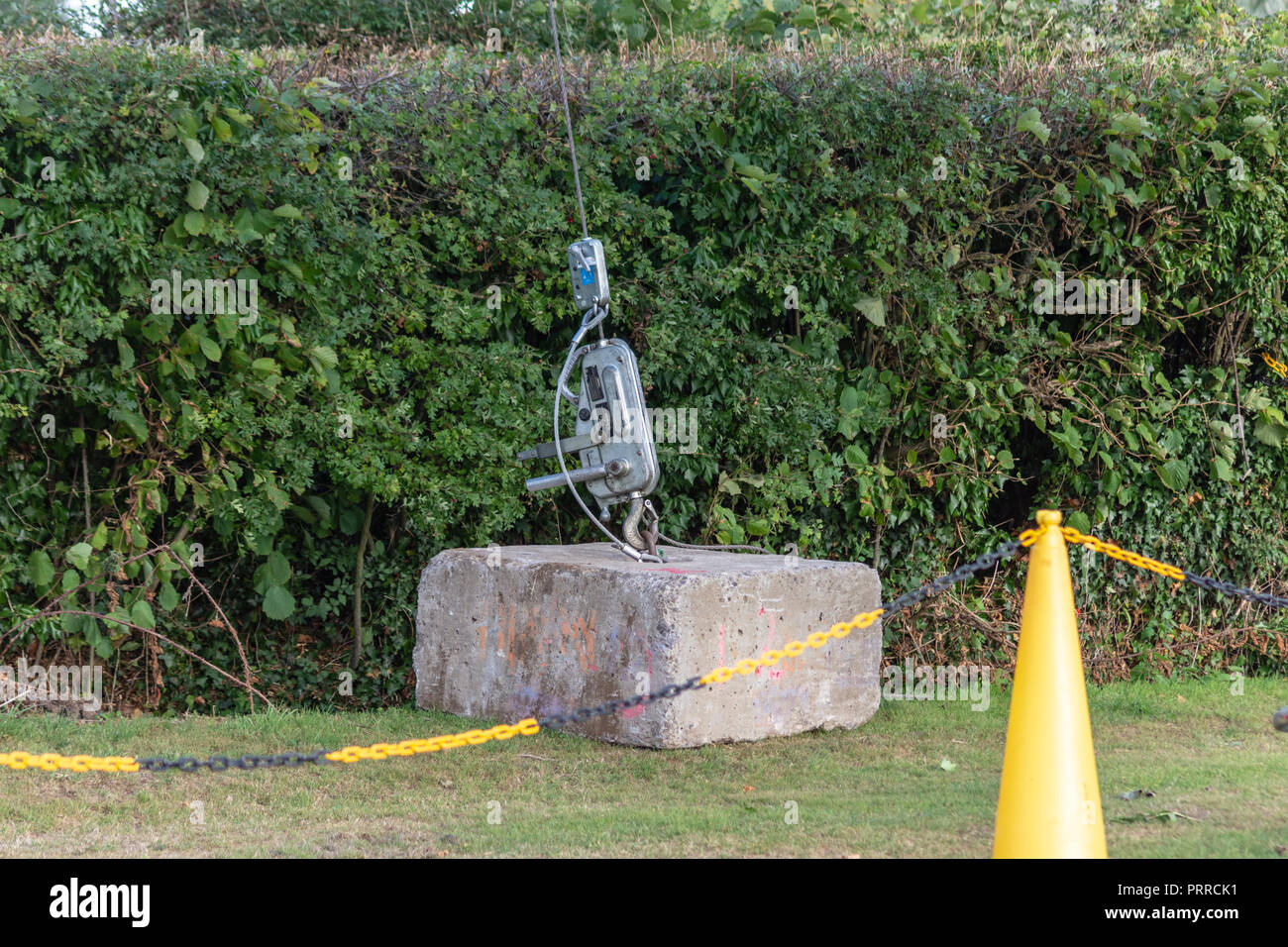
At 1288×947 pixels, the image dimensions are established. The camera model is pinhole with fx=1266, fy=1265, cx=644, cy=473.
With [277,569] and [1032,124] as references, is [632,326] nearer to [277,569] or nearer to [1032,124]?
[277,569]

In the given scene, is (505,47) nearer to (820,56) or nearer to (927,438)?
(820,56)

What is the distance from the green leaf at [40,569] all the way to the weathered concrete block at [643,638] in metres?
1.60

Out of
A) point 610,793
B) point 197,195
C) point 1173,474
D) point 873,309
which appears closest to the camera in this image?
point 610,793

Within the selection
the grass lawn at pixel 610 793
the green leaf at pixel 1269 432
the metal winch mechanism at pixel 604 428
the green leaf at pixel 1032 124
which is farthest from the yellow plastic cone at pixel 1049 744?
the green leaf at pixel 1269 432

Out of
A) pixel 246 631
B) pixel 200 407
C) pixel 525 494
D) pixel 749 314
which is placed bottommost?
pixel 246 631

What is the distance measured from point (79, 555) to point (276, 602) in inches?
34.2

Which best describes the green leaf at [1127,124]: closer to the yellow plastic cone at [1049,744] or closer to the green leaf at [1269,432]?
the green leaf at [1269,432]

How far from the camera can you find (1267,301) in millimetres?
6742

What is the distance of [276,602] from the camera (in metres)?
5.82

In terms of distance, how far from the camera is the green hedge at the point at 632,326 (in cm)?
542

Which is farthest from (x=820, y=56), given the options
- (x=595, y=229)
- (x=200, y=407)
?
(x=200, y=407)

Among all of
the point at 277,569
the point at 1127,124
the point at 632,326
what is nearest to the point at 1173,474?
the point at 1127,124

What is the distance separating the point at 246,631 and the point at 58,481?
111 centimetres

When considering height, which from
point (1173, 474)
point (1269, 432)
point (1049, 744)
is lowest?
point (1049, 744)
